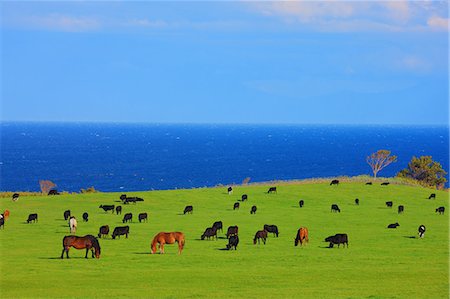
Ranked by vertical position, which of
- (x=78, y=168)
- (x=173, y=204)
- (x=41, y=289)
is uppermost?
(x=78, y=168)

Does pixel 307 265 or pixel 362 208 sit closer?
pixel 307 265

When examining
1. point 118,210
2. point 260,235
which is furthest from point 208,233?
point 118,210

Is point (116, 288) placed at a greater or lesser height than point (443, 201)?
lesser

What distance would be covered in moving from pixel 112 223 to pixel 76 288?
24069mm

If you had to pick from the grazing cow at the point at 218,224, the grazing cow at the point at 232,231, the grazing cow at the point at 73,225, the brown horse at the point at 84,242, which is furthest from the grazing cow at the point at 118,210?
the brown horse at the point at 84,242

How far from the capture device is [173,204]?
68.4 metres

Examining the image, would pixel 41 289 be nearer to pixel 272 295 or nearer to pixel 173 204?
pixel 272 295

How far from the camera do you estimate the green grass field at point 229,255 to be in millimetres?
30984

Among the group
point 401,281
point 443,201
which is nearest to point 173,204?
point 443,201

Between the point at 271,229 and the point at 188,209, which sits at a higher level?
the point at 188,209

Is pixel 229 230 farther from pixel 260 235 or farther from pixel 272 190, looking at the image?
pixel 272 190

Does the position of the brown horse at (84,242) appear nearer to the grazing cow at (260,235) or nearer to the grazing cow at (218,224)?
the grazing cow at (260,235)

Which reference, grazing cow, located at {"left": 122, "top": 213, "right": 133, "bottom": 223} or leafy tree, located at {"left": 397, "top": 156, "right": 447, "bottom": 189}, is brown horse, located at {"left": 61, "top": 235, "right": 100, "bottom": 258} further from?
leafy tree, located at {"left": 397, "top": 156, "right": 447, "bottom": 189}

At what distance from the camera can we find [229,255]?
1607 inches
